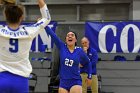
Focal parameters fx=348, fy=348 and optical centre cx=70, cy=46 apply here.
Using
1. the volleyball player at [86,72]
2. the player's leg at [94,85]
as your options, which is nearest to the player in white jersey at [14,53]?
the volleyball player at [86,72]

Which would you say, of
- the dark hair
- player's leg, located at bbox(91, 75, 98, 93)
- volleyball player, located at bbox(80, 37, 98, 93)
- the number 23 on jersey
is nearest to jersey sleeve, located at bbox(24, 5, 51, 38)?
the dark hair

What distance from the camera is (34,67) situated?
9789mm

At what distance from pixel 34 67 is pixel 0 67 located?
6.84 metres

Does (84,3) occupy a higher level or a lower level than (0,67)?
higher

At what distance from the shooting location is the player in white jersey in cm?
292

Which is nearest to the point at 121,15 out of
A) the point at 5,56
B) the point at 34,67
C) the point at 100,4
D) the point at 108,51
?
the point at 100,4

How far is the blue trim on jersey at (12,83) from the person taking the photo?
2898mm

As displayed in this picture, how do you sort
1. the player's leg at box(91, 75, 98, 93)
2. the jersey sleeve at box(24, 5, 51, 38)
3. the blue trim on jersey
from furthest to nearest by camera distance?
1. the player's leg at box(91, 75, 98, 93)
2. the jersey sleeve at box(24, 5, 51, 38)
3. the blue trim on jersey

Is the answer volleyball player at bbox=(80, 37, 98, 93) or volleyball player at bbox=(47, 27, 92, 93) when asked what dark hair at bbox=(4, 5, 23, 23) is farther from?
volleyball player at bbox=(80, 37, 98, 93)

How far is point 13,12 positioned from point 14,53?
0.36 m

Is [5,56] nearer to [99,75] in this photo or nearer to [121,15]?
[99,75]

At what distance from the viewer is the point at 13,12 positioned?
3.00 metres

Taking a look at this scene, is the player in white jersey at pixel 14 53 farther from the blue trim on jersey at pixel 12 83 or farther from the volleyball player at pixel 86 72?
the volleyball player at pixel 86 72

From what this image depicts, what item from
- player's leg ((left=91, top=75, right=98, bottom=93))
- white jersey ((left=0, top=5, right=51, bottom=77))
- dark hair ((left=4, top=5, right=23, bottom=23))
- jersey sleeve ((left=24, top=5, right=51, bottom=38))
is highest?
dark hair ((left=4, top=5, right=23, bottom=23))
